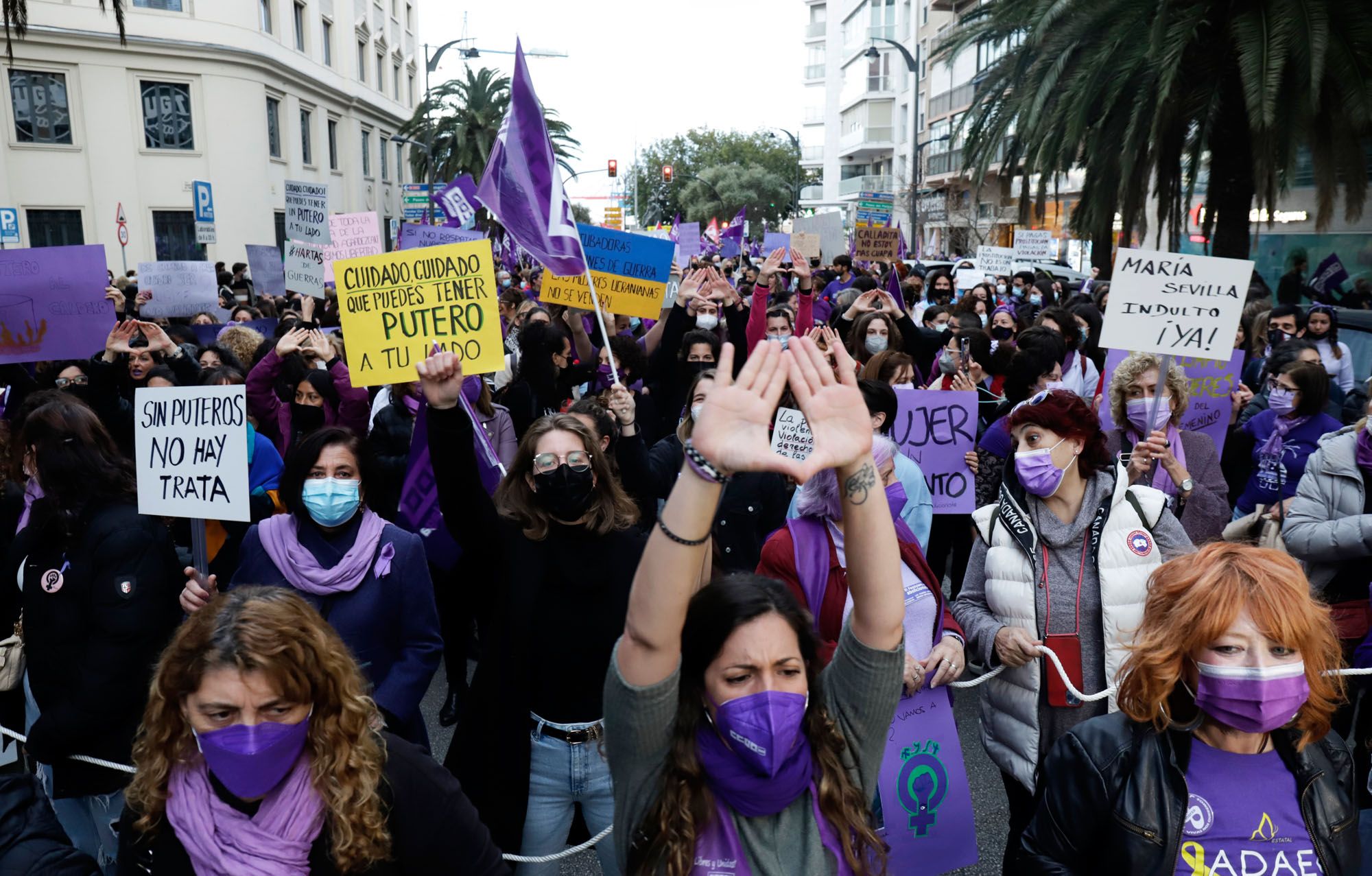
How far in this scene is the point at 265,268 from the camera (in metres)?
13.3

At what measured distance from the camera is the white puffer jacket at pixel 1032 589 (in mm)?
3225

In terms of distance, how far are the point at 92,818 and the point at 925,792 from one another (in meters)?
2.51

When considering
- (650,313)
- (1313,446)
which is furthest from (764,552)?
(650,313)

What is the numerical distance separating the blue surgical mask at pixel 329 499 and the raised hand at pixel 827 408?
6.36 feet

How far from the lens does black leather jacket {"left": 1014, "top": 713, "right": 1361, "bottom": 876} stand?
7.11 feet

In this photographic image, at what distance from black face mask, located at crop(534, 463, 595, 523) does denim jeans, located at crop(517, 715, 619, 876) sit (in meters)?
0.61

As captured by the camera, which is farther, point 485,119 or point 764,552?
point 485,119

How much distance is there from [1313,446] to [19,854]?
17.4 ft

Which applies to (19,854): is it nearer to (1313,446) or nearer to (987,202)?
(1313,446)

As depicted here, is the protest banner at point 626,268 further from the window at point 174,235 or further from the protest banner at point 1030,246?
the window at point 174,235

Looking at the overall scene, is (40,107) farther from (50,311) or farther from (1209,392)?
(1209,392)

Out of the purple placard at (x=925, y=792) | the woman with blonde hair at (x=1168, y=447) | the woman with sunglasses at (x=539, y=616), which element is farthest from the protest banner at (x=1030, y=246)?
the woman with sunglasses at (x=539, y=616)

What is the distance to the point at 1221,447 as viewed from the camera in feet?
19.5

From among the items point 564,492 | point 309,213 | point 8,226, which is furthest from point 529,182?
point 8,226
